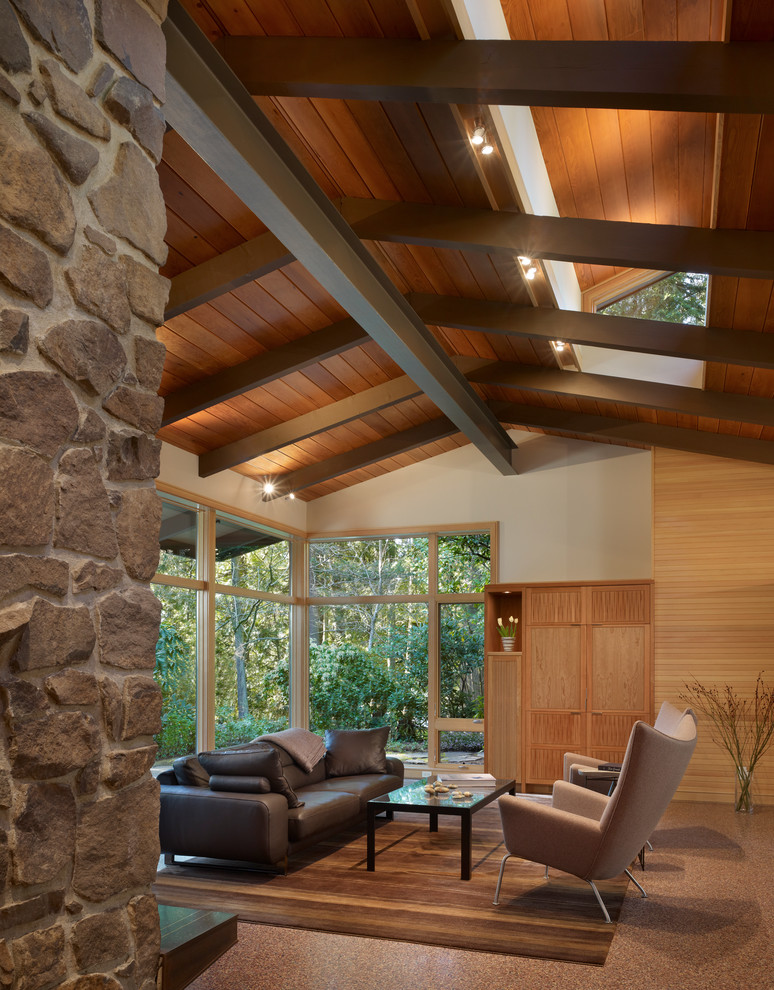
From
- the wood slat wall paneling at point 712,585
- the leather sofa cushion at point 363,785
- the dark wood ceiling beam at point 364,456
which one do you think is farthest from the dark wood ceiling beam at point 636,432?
the leather sofa cushion at point 363,785

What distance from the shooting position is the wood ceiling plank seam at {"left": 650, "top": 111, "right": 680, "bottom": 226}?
14.8ft

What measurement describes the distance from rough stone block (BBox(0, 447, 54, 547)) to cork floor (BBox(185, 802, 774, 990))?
9.24 feet

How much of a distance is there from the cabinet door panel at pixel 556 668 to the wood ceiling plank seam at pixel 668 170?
516 cm

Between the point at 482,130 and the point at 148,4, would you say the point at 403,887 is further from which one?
the point at 148,4

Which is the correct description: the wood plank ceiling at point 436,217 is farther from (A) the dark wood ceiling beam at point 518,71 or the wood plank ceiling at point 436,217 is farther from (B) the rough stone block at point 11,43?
(B) the rough stone block at point 11,43

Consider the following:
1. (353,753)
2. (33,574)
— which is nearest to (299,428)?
(353,753)

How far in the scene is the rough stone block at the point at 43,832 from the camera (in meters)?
1.78

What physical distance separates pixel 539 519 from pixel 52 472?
830 cm

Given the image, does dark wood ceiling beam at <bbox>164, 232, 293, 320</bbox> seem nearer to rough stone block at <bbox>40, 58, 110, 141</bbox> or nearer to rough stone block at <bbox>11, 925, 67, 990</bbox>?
rough stone block at <bbox>40, 58, 110, 141</bbox>

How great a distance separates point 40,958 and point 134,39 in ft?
7.14

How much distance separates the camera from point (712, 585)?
895 centimetres

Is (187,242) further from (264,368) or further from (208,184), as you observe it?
(264,368)

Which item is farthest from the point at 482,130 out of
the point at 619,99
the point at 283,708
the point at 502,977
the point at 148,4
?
the point at 283,708

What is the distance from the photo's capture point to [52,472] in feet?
6.30
